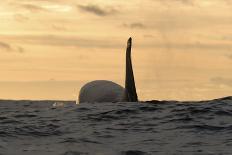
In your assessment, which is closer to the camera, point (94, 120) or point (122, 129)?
point (122, 129)

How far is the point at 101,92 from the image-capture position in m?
57.0

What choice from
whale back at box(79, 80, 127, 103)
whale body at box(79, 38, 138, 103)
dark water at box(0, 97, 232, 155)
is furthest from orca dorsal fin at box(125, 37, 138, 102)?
dark water at box(0, 97, 232, 155)

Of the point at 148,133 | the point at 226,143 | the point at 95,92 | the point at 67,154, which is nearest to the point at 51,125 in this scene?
the point at 148,133

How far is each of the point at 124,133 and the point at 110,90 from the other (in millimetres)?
33380

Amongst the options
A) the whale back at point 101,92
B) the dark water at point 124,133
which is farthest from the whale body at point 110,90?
the dark water at point 124,133

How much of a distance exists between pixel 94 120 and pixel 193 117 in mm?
5817

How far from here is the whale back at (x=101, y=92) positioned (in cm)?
5478

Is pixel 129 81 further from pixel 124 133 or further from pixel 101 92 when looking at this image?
pixel 124 133

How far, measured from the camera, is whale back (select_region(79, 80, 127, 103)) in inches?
2157

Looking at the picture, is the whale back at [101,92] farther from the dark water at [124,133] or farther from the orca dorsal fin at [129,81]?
the dark water at [124,133]

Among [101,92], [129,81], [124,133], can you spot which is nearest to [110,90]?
[101,92]

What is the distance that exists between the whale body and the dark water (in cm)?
1268

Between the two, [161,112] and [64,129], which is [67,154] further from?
[161,112]

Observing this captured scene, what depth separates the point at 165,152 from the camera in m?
19.0
